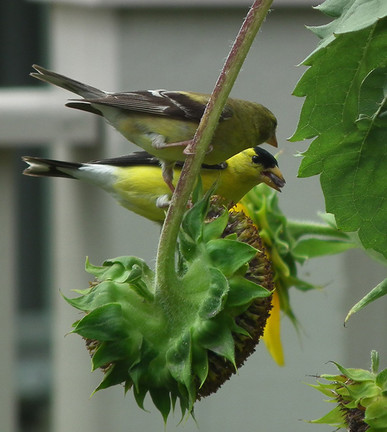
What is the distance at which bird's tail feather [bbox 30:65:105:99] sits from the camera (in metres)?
0.71

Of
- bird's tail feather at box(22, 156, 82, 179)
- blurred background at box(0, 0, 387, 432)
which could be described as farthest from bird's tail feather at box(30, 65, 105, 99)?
blurred background at box(0, 0, 387, 432)

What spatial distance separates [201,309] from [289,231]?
0.39 metres

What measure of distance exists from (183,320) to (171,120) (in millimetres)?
489

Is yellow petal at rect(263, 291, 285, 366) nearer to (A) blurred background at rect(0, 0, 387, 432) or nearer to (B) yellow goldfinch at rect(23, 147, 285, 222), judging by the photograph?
(B) yellow goldfinch at rect(23, 147, 285, 222)

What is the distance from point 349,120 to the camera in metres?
0.51

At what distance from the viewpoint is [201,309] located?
1.64 feet

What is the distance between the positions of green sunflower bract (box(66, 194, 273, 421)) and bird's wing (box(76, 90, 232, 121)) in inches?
16.0

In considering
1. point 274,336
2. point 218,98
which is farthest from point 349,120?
point 274,336

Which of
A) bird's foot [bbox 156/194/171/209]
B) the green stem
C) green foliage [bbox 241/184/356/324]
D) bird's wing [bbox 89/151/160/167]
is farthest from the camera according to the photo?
bird's wing [bbox 89/151/160/167]

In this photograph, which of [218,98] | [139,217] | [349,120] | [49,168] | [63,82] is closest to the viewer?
[218,98]

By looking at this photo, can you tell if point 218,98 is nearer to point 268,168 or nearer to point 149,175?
point 268,168

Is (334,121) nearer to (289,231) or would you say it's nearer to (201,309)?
(201,309)

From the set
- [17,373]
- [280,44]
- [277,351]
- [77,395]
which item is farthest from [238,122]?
[17,373]

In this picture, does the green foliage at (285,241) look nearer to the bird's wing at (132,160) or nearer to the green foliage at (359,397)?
the green foliage at (359,397)
